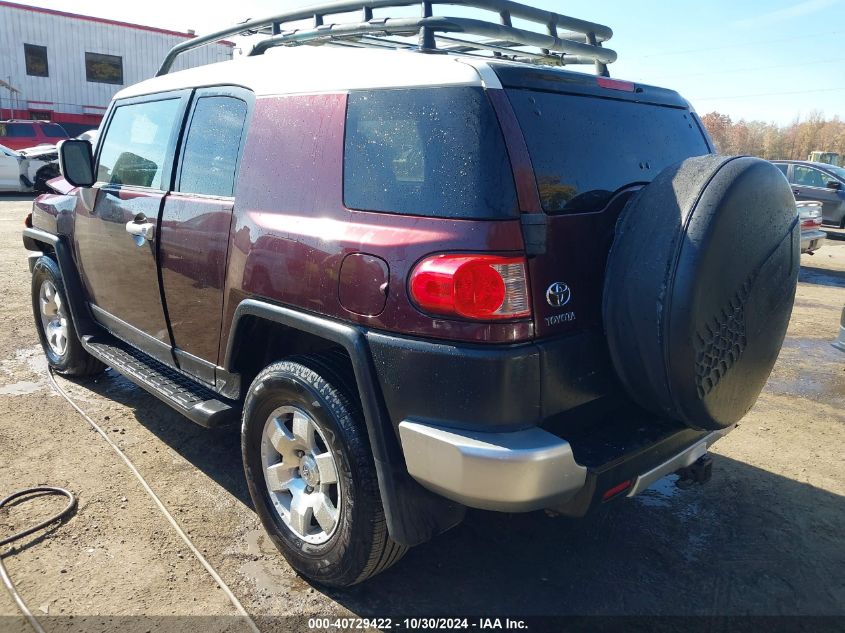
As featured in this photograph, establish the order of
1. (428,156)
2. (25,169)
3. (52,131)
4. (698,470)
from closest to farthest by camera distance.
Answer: (428,156)
(698,470)
(25,169)
(52,131)

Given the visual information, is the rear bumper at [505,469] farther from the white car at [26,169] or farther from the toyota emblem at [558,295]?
the white car at [26,169]

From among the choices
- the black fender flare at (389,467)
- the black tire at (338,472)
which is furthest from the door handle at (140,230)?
the black fender flare at (389,467)

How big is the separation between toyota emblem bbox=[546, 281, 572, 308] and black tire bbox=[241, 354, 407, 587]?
80 centimetres

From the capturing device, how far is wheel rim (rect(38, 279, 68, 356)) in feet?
15.8

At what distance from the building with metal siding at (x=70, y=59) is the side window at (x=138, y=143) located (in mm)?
25777

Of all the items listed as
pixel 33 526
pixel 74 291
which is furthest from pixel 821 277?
pixel 33 526

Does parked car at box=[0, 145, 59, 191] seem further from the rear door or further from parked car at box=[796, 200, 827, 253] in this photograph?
parked car at box=[796, 200, 827, 253]

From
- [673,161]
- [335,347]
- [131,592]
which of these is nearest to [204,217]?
[335,347]

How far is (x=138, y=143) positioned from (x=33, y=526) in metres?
2.19

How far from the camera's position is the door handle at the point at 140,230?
3.50m

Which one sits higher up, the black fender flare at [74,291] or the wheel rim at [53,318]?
the black fender flare at [74,291]

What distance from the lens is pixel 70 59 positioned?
28344 mm

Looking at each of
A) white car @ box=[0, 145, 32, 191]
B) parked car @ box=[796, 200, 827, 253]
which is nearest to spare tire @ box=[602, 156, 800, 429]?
parked car @ box=[796, 200, 827, 253]

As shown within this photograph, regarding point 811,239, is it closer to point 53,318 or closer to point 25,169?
point 53,318
